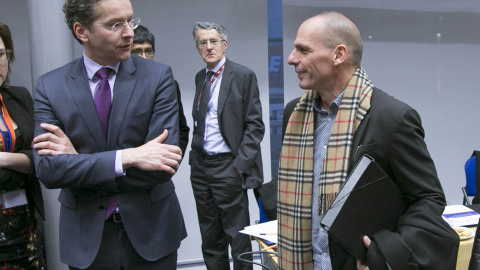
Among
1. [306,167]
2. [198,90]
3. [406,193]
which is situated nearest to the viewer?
[406,193]

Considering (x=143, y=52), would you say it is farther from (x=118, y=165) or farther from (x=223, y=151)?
(x=118, y=165)

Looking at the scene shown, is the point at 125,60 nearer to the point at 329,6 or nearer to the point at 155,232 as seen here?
the point at 155,232

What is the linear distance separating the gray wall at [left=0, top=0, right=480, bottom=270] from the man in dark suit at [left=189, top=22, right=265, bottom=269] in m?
0.74

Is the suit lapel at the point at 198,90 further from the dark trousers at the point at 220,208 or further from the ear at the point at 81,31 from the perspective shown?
the ear at the point at 81,31

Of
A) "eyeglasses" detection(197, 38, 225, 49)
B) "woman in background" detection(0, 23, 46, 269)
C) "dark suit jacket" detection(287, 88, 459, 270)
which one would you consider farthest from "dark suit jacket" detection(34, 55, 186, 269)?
"eyeglasses" detection(197, 38, 225, 49)

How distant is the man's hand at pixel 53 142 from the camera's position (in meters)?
1.86

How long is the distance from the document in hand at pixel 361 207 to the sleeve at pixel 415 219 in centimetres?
5

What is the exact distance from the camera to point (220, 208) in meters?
3.96

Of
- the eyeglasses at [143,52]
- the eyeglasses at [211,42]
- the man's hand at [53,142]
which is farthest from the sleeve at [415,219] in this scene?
the eyeglasses at [211,42]

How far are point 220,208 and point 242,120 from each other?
0.75 meters

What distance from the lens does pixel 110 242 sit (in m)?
1.91

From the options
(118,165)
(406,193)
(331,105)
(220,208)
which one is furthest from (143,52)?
(406,193)

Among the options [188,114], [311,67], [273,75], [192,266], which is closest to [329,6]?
[273,75]

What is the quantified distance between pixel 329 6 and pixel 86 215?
422 centimetres
